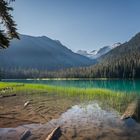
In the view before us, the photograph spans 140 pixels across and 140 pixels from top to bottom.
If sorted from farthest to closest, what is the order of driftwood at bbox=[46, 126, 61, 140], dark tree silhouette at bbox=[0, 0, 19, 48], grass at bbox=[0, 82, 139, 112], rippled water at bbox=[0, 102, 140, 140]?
1. grass at bbox=[0, 82, 139, 112]
2. rippled water at bbox=[0, 102, 140, 140]
3. driftwood at bbox=[46, 126, 61, 140]
4. dark tree silhouette at bbox=[0, 0, 19, 48]

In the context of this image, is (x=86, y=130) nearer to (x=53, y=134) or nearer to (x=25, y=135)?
(x=53, y=134)

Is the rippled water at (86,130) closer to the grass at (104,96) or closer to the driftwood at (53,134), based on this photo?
the driftwood at (53,134)

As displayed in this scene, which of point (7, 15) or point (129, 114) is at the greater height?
point (7, 15)

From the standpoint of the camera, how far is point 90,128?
61.5ft

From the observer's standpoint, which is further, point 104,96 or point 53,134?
point 104,96

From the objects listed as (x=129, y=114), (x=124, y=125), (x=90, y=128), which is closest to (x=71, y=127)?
(x=90, y=128)

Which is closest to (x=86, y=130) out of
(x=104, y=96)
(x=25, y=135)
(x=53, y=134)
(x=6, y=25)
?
(x=53, y=134)

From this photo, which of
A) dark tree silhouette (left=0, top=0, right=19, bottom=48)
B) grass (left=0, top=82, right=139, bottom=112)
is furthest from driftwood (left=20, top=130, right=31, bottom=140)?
grass (left=0, top=82, right=139, bottom=112)

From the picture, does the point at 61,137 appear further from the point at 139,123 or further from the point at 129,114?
the point at 129,114

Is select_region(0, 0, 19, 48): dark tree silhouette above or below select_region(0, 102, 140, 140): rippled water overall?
above

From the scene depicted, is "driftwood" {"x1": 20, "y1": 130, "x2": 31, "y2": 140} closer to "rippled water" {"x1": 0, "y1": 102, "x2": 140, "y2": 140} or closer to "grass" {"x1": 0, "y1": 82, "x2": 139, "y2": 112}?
"rippled water" {"x1": 0, "y1": 102, "x2": 140, "y2": 140}

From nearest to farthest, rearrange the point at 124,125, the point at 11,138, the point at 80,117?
the point at 11,138 → the point at 124,125 → the point at 80,117

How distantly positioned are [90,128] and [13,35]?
427 inches

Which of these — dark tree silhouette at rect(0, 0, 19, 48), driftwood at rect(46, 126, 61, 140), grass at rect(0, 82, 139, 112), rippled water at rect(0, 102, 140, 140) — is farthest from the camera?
grass at rect(0, 82, 139, 112)
